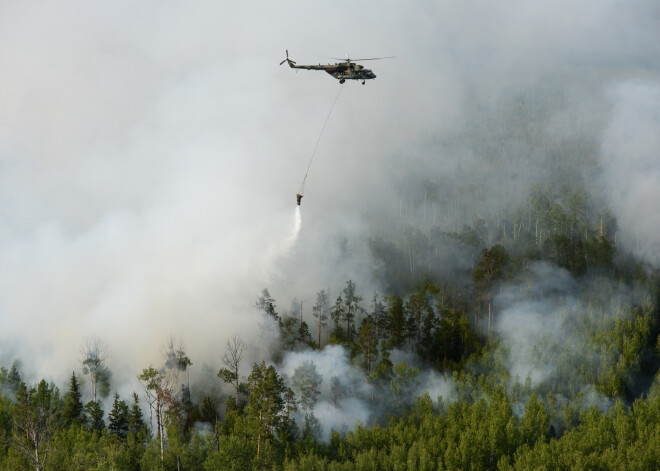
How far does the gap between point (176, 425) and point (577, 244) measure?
127 metres

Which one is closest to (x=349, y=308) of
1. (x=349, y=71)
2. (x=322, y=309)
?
(x=322, y=309)

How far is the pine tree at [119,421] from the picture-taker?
12706cm

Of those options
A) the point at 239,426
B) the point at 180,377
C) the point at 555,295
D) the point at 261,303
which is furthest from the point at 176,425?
the point at 555,295

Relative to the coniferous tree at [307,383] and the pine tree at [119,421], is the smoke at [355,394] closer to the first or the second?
the coniferous tree at [307,383]

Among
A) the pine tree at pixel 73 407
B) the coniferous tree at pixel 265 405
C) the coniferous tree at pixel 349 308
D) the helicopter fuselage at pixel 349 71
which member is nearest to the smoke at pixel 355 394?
the coniferous tree at pixel 349 308

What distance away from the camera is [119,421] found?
419 ft

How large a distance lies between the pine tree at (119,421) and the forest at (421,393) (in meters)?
0.43

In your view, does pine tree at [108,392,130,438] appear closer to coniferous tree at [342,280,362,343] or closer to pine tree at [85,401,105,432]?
pine tree at [85,401,105,432]

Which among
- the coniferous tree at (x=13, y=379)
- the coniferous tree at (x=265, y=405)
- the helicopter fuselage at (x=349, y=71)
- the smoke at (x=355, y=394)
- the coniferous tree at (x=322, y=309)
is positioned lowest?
the coniferous tree at (x=265, y=405)

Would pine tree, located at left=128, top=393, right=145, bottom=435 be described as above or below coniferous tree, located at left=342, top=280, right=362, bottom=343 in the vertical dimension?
below

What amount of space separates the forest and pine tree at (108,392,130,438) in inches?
16.9

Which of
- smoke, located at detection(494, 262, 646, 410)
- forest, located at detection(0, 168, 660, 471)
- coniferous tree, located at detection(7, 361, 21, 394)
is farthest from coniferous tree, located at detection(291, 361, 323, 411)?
coniferous tree, located at detection(7, 361, 21, 394)

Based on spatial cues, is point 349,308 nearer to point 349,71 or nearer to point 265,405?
point 265,405

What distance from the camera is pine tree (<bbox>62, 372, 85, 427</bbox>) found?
449 ft
